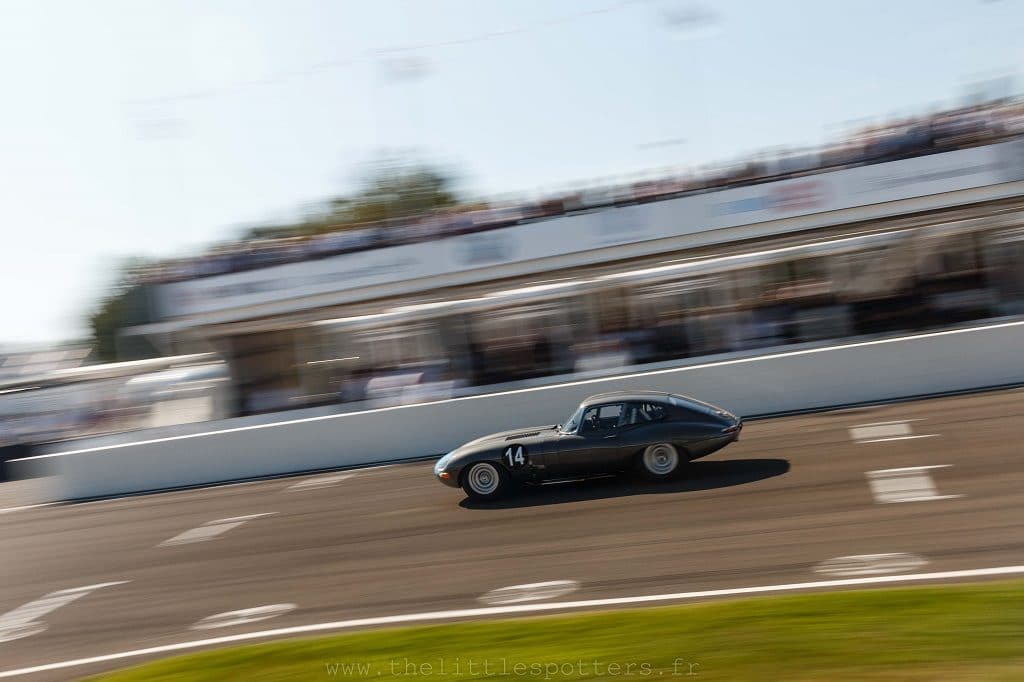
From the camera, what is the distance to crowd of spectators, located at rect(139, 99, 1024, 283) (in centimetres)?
1675

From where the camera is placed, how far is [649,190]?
18.3 m

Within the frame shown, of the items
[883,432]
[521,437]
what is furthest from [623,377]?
[521,437]

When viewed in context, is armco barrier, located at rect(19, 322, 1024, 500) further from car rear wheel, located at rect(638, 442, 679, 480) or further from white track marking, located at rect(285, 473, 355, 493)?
car rear wheel, located at rect(638, 442, 679, 480)

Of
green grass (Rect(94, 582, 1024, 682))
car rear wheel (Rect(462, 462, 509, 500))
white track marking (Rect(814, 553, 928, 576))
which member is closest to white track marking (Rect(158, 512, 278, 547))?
car rear wheel (Rect(462, 462, 509, 500))

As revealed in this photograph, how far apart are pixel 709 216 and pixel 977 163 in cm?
472

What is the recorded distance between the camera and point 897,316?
17.0 m

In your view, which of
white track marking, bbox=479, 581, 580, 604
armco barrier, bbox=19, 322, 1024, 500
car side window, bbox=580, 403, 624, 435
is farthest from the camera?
armco barrier, bbox=19, 322, 1024, 500

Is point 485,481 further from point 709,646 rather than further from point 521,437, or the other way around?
point 709,646

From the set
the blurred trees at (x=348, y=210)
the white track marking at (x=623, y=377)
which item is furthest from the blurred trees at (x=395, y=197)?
the white track marking at (x=623, y=377)

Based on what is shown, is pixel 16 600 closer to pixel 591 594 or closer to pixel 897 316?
pixel 591 594

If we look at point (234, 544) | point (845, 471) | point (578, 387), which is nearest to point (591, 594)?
point (845, 471)

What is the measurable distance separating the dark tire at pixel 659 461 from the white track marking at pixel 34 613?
6228 mm

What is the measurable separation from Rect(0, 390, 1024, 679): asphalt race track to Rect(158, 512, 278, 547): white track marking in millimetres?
55

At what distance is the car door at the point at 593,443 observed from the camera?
36.6ft
